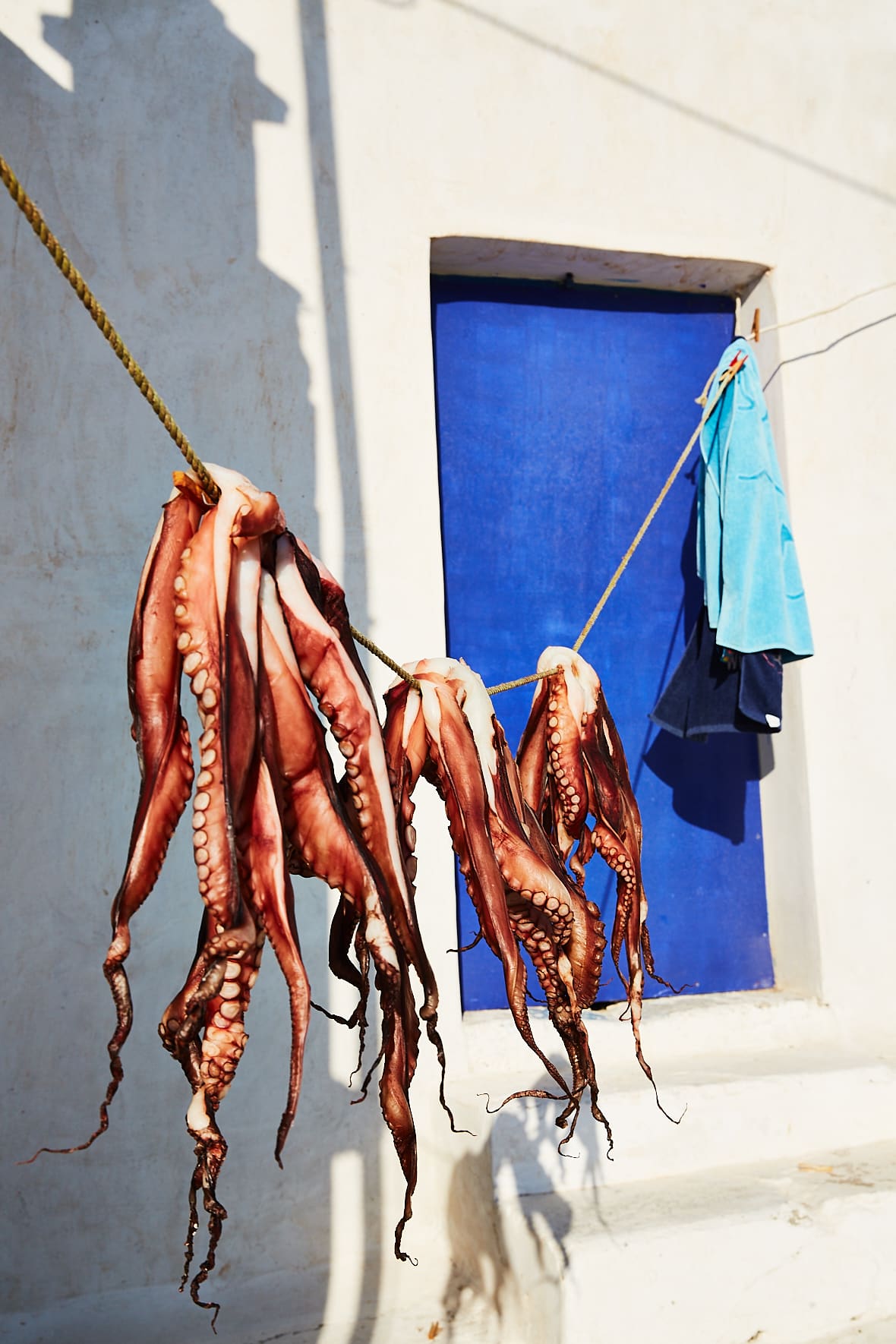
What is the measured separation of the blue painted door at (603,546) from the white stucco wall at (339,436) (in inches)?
8.2

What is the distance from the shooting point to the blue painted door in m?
4.69

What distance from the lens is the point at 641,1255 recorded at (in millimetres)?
3275

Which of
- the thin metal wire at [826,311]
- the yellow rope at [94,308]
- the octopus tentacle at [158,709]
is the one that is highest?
the thin metal wire at [826,311]

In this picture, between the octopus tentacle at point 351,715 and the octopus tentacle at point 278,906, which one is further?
the octopus tentacle at point 351,715

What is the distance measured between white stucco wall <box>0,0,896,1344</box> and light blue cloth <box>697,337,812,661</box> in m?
0.41

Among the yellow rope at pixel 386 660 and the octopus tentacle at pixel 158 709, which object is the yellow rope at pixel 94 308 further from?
the yellow rope at pixel 386 660

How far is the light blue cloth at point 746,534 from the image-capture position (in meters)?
4.27

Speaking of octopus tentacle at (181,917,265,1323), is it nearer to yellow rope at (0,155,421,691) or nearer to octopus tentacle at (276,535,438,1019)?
octopus tentacle at (276,535,438,1019)

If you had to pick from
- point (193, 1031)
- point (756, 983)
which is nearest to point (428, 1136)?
point (756, 983)

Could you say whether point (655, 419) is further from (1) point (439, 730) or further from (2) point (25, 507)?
(1) point (439, 730)

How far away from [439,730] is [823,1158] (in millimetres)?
2821

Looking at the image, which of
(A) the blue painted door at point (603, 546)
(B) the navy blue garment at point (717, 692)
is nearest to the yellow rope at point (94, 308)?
(A) the blue painted door at point (603, 546)

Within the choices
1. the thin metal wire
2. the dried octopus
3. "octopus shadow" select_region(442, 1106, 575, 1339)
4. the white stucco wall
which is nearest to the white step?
"octopus shadow" select_region(442, 1106, 575, 1339)

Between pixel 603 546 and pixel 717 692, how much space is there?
878mm
